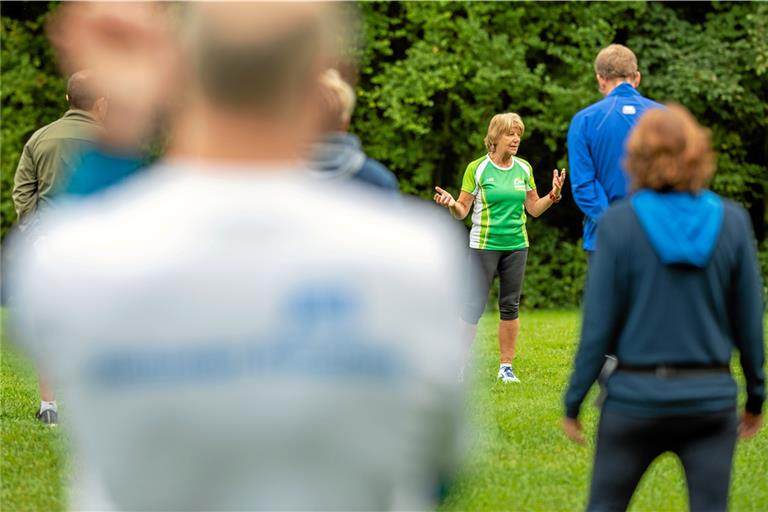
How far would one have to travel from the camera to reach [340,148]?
2350 millimetres

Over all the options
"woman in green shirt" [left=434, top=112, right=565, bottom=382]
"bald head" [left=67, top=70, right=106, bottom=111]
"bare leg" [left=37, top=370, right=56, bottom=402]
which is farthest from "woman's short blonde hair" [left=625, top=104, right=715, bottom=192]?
"woman in green shirt" [left=434, top=112, right=565, bottom=382]

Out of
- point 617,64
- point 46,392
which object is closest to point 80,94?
point 46,392

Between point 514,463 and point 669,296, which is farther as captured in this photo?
point 514,463

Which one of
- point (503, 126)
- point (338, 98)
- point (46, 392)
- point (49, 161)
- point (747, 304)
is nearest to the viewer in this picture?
point (338, 98)

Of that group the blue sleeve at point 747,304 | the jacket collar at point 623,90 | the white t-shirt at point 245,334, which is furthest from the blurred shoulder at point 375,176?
the jacket collar at point 623,90

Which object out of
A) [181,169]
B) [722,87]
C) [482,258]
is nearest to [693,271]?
[181,169]

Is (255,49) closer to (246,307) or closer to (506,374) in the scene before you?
(246,307)

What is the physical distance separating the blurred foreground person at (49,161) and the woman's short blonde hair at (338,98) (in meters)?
4.32

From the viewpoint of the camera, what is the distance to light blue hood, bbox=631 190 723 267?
372 centimetres

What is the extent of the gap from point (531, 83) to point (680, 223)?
17582 mm

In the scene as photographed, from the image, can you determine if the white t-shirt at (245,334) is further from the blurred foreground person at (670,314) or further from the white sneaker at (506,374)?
the white sneaker at (506,374)

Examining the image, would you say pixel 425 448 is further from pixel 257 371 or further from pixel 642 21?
pixel 642 21

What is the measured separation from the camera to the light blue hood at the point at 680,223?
3.72 m

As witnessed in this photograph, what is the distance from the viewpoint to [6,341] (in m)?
1.94
